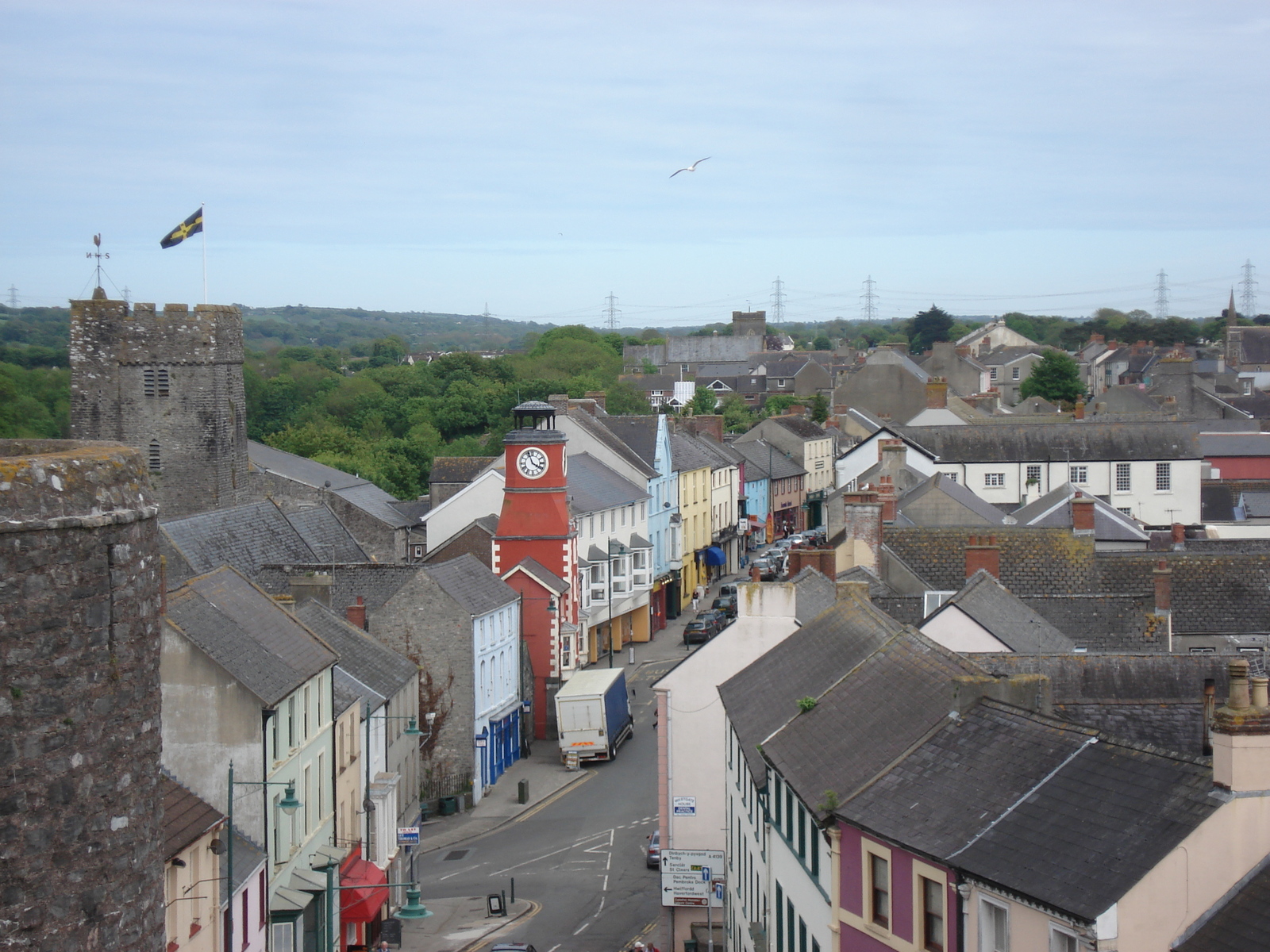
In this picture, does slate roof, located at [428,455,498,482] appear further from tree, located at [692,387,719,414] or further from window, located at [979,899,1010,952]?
window, located at [979,899,1010,952]

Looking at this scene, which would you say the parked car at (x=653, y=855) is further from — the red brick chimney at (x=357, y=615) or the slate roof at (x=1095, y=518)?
the slate roof at (x=1095, y=518)

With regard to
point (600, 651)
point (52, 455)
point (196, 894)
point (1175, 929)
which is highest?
point (52, 455)

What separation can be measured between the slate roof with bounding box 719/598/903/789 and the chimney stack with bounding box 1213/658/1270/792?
412 inches

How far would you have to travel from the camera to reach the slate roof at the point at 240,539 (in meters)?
48.8

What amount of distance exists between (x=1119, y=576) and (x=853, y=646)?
18.6m

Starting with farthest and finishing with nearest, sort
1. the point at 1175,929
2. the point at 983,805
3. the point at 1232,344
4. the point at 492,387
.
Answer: the point at 1232,344, the point at 492,387, the point at 983,805, the point at 1175,929

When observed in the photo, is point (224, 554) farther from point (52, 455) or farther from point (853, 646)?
point (52, 455)

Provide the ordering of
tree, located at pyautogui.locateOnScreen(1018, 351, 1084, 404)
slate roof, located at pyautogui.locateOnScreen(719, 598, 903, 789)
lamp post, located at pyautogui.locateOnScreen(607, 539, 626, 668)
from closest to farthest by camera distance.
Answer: slate roof, located at pyautogui.locateOnScreen(719, 598, 903, 789), lamp post, located at pyautogui.locateOnScreen(607, 539, 626, 668), tree, located at pyautogui.locateOnScreen(1018, 351, 1084, 404)

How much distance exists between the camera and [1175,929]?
14.5m

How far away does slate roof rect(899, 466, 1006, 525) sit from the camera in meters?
57.2

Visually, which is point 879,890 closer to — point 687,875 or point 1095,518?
point 687,875

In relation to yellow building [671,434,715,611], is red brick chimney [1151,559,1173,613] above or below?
above

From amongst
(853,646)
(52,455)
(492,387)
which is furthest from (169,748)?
(492,387)

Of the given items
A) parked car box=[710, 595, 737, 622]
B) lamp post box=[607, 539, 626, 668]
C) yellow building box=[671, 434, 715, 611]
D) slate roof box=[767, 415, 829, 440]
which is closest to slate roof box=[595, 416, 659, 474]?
yellow building box=[671, 434, 715, 611]
